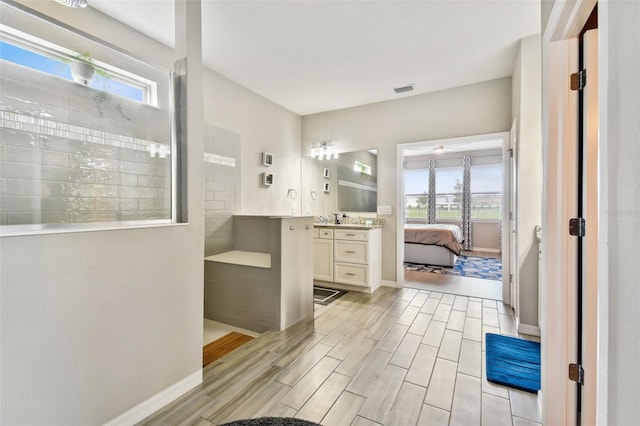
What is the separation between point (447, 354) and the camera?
7.55 ft

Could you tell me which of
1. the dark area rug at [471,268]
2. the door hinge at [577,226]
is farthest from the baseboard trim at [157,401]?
the dark area rug at [471,268]

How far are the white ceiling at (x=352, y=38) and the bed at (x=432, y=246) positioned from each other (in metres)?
2.75

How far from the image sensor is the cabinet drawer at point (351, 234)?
3.95m

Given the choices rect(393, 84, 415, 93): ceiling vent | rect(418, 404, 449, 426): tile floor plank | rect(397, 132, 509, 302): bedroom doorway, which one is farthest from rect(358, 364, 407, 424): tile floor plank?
rect(393, 84, 415, 93): ceiling vent

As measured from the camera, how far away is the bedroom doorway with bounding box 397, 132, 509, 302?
213 inches

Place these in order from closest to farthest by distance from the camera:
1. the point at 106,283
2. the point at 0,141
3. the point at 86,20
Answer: the point at 0,141, the point at 106,283, the point at 86,20

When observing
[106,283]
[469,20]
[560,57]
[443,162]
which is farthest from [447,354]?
[443,162]

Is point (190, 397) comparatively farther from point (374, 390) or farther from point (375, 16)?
point (375, 16)

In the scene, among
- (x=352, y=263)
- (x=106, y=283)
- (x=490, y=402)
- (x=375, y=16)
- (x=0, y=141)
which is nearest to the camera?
(x=0, y=141)

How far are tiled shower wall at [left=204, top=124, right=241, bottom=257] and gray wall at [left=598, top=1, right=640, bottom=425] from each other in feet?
10.8

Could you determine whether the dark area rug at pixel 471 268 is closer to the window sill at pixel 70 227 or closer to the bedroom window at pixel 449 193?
the bedroom window at pixel 449 193

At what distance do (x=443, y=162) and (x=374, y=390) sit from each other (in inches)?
279

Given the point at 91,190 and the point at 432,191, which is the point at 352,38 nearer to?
the point at 91,190

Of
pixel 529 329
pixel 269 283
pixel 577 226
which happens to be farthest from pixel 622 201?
pixel 529 329
